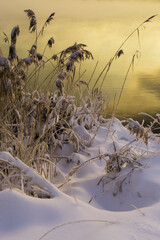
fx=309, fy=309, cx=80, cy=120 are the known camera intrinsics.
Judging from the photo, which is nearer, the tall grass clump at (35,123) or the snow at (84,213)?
Answer: the snow at (84,213)

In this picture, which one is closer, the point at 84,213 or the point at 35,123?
the point at 84,213

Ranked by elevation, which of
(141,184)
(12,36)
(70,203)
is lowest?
(141,184)

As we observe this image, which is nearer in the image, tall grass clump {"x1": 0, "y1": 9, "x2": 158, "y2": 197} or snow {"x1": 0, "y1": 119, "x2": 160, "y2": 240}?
snow {"x1": 0, "y1": 119, "x2": 160, "y2": 240}

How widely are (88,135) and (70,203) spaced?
4.84ft

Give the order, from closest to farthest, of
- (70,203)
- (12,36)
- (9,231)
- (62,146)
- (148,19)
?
(9,231) < (70,203) < (12,36) < (148,19) < (62,146)

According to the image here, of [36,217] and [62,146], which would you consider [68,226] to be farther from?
[62,146]

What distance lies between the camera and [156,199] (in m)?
1.61

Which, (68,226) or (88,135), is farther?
(88,135)

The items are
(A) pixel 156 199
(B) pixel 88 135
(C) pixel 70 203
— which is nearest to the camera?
(C) pixel 70 203

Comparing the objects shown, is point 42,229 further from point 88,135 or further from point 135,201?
point 88,135

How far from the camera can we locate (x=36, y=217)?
3.64ft

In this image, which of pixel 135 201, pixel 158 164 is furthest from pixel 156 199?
pixel 158 164

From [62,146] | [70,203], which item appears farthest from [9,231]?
[62,146]

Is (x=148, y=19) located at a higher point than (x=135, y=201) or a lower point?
higher
